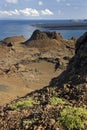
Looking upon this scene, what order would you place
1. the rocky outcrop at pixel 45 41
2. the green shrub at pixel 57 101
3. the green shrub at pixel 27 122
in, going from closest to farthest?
1. the green shrub at pixel 27 122
2. the green shrub at pixel 57 101
3. the rocky outcrop at pixel 45 41

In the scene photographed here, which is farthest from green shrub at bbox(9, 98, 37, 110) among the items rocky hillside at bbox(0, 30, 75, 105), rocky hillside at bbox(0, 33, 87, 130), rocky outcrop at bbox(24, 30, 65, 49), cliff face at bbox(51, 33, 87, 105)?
rocky outcrop at bbox(24, 30, 65, 49)

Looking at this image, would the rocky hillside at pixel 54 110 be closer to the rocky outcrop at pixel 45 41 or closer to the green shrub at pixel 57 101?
the green shrub at pixel 57 101

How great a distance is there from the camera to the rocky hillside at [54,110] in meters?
8.54

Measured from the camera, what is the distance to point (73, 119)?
8.48 metres

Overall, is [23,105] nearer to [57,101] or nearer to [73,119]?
[57,101]

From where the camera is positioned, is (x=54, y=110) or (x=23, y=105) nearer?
(x=54, y=110)

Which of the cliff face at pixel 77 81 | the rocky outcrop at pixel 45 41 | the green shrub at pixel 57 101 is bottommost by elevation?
the rocky outcrop at pixel 45 41

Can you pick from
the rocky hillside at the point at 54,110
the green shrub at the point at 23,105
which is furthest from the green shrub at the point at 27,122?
the green shrub at the point at 23,105

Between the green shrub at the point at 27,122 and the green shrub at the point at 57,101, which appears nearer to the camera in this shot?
the green shrub at the point at 27,122

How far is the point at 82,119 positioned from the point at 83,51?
553 centimetres

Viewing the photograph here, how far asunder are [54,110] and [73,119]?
0.82 metres

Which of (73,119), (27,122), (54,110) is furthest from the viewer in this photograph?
(54,110)

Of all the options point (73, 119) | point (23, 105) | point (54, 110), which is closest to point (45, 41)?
point (23, 105)

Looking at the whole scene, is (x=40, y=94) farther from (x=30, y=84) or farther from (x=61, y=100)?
(x=30, y=84)
